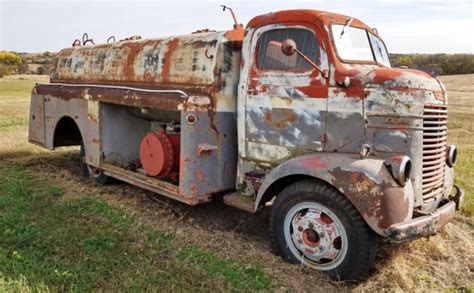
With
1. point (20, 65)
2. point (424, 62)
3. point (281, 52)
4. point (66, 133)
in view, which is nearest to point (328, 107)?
point (281, 52)

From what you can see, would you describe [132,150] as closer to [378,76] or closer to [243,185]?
[243,185]

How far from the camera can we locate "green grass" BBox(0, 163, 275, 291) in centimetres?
380

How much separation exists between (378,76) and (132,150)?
394 centimetres

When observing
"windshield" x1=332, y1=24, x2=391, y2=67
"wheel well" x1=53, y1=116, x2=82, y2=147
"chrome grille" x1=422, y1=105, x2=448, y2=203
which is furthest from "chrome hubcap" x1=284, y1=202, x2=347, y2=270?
"wheel well" x1=53, y1=116, x2=82, y2=147

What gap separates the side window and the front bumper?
5.53ft

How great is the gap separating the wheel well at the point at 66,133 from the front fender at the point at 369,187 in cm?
485

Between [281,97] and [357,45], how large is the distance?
950 millimetres

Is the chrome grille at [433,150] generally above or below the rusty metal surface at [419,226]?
above

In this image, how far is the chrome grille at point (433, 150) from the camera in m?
4.12

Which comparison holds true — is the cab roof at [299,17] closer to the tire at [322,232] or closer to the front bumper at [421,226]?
the tire at [322,232]

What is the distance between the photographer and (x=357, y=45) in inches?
185

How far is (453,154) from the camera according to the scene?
494 centimetres

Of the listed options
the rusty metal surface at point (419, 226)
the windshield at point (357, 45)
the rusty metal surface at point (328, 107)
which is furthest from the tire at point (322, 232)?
the windshield at point (357, 45)

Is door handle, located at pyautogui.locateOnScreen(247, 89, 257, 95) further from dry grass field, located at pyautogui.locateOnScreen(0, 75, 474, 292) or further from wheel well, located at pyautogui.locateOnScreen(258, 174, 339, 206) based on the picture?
dry grass field, located at pyautogui.locateOnScreen(0, 75, 474, 292)
